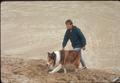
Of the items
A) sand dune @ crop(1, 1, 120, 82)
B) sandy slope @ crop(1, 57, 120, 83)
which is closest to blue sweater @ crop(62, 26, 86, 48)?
sandy slope @ crop(1, 57, 120, 83)

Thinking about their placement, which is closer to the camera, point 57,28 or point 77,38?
point 77,38

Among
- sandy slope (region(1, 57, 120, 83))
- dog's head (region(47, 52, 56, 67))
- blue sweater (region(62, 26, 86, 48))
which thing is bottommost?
sandy slope (region(1, 57, 120, 83))

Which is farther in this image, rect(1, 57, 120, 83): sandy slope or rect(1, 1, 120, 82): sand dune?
rect(1, 1, 120, 82): sand dune

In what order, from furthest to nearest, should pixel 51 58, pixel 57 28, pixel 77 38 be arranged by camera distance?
pixel 57 28, pixel 77 38, pixel 51 58

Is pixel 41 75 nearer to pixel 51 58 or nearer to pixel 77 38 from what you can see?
pixel 51 58

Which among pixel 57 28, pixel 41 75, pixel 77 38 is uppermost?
pixel 77 38

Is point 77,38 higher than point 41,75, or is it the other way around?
point 77,38

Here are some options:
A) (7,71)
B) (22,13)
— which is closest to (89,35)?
(22,13)

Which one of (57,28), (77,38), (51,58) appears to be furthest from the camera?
(57,28)

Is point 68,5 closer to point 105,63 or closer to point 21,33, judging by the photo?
point 21,33

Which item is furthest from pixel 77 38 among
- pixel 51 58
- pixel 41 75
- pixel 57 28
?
pixel 57 28

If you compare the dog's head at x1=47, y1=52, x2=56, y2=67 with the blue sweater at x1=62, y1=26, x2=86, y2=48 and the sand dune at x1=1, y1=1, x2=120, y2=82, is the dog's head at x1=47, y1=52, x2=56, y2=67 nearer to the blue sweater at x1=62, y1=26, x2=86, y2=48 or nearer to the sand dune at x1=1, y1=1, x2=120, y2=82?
the blue sweater at x1=62, y1=26, x2=86, y2=48

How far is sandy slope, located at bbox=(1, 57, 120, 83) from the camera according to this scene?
9.49 metres

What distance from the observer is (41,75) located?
9.67 meters
